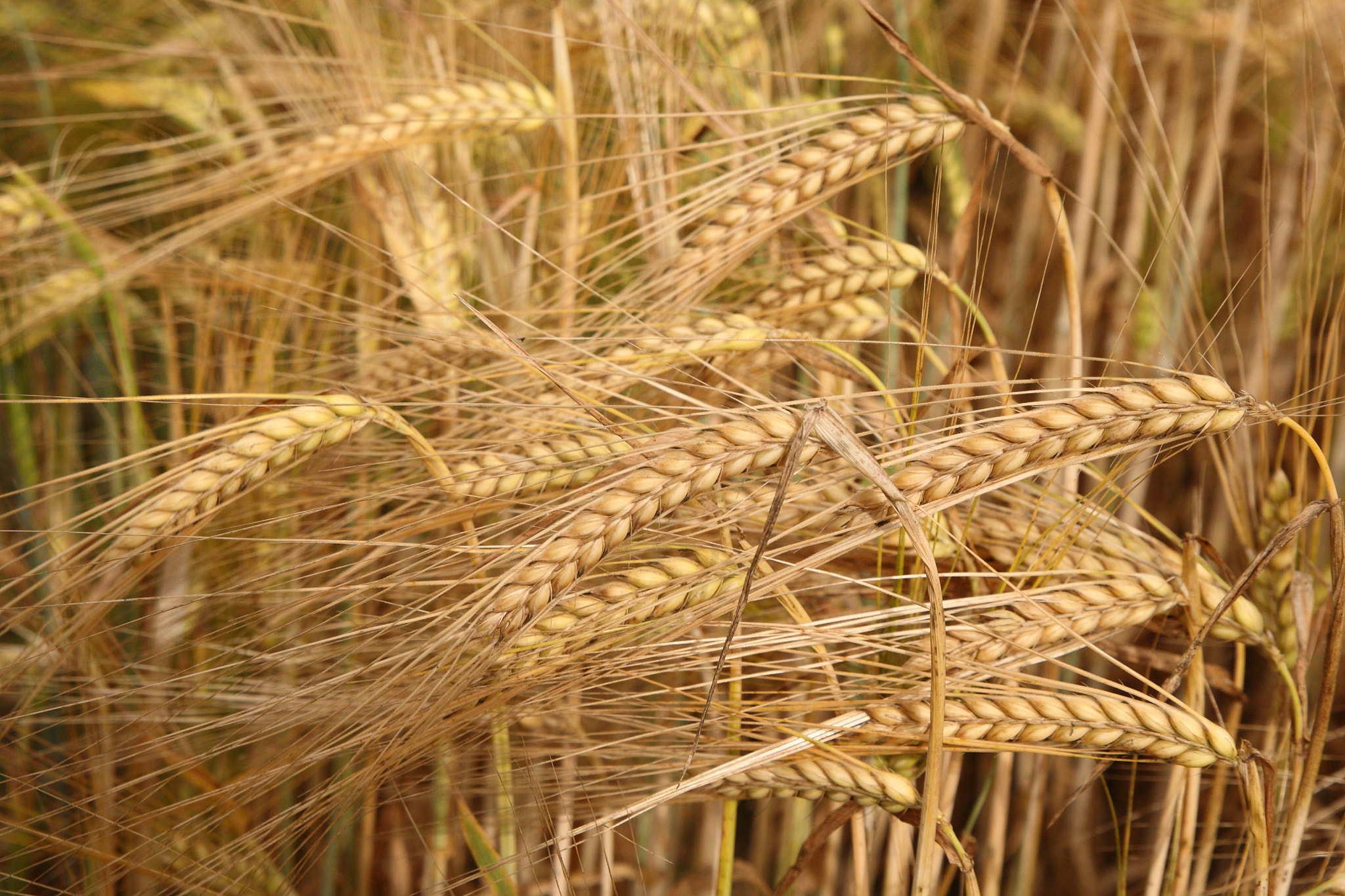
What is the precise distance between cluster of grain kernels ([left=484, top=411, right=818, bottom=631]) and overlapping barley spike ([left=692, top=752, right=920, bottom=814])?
23 centimetres

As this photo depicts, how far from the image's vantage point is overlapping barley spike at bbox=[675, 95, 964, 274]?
0.68 m

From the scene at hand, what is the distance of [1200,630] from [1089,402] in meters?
0.19

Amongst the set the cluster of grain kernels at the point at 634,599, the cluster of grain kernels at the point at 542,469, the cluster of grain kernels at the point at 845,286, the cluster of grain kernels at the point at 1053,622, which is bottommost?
the cluster of grain kernels at the point at 1053,622

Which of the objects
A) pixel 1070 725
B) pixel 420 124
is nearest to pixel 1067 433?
pixel 1070 725

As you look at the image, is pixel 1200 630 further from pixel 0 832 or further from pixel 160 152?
pixel 160 152

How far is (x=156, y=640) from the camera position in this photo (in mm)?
874

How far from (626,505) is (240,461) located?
303 mm

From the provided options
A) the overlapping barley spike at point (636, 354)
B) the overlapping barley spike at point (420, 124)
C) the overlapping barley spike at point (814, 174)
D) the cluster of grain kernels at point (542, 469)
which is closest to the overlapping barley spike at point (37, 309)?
the overlapping barley spike at point (420, 124)

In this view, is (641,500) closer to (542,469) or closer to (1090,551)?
(542,469)

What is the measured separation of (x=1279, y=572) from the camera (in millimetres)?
650

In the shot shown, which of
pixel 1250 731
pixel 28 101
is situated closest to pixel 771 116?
pixel 1250 731

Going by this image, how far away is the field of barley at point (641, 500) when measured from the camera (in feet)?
1.71

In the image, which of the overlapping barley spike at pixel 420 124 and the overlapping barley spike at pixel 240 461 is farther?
the overlapping barley spike at pixel 420 124

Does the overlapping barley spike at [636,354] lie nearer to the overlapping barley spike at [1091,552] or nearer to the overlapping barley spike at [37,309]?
the overlapping barley spike at [1091,552]
